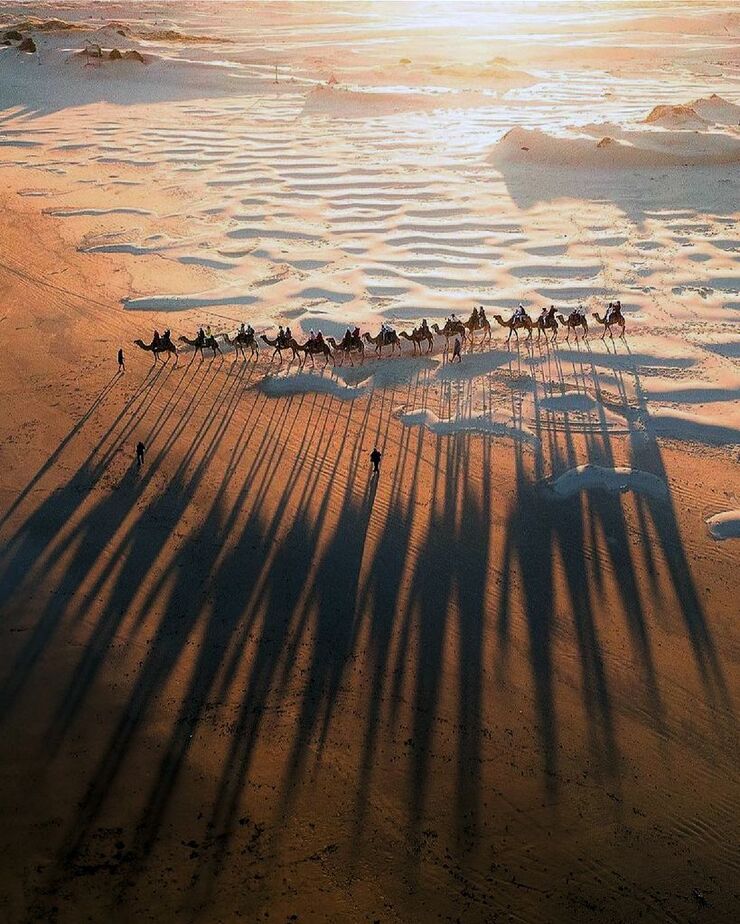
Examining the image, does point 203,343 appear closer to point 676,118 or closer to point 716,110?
point 676,118

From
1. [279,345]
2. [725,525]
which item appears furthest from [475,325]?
[725,525]

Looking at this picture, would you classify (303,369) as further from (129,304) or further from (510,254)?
(510,254)

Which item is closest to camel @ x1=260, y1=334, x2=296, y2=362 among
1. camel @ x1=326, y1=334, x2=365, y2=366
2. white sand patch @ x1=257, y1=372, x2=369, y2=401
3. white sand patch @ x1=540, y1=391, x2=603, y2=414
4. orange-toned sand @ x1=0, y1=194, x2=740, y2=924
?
white sand patch @ x1=257, y1=372, x2=369, y2=401

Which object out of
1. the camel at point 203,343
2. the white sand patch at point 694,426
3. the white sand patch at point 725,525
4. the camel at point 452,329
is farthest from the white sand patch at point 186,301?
the white sand patch at point 725,525

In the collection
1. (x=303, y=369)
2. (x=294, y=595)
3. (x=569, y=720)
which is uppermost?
(x=303, y=369)

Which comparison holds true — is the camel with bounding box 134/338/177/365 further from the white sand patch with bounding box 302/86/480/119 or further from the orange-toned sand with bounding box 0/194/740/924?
the white sand patch with bounding box 302/86/480/119

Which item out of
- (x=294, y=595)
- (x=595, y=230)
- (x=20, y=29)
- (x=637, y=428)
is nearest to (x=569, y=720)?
(x=294, y=595)
